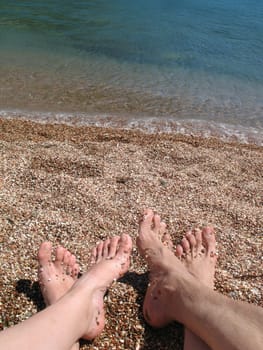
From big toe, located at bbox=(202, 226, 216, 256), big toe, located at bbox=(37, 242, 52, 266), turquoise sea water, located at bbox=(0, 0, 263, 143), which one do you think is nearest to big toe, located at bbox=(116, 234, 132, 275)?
big toe, located at bbox=(37, 242, 52, 266)

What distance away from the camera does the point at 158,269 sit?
286 cm

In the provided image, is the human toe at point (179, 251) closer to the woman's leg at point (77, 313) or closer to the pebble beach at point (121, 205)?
the pebble beach at point (121, 205)

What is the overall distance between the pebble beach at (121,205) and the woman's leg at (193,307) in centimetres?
13

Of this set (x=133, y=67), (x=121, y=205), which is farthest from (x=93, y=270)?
(x=133, y=67)

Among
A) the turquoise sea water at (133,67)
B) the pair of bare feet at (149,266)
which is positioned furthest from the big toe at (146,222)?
the turquoise sea water at (133,67)

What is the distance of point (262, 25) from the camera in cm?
1582

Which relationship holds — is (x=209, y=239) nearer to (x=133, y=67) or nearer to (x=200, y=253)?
(x=200, y=253)

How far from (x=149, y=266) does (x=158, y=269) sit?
0.39 feet

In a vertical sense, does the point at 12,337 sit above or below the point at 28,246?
above

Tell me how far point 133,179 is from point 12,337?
259cm

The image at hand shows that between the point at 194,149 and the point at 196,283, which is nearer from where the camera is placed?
the point at 196,283

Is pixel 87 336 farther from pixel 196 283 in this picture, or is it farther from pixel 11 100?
pixel 11 100

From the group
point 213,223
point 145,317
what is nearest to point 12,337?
point 145,317

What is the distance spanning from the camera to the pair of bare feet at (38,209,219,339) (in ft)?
8.30
